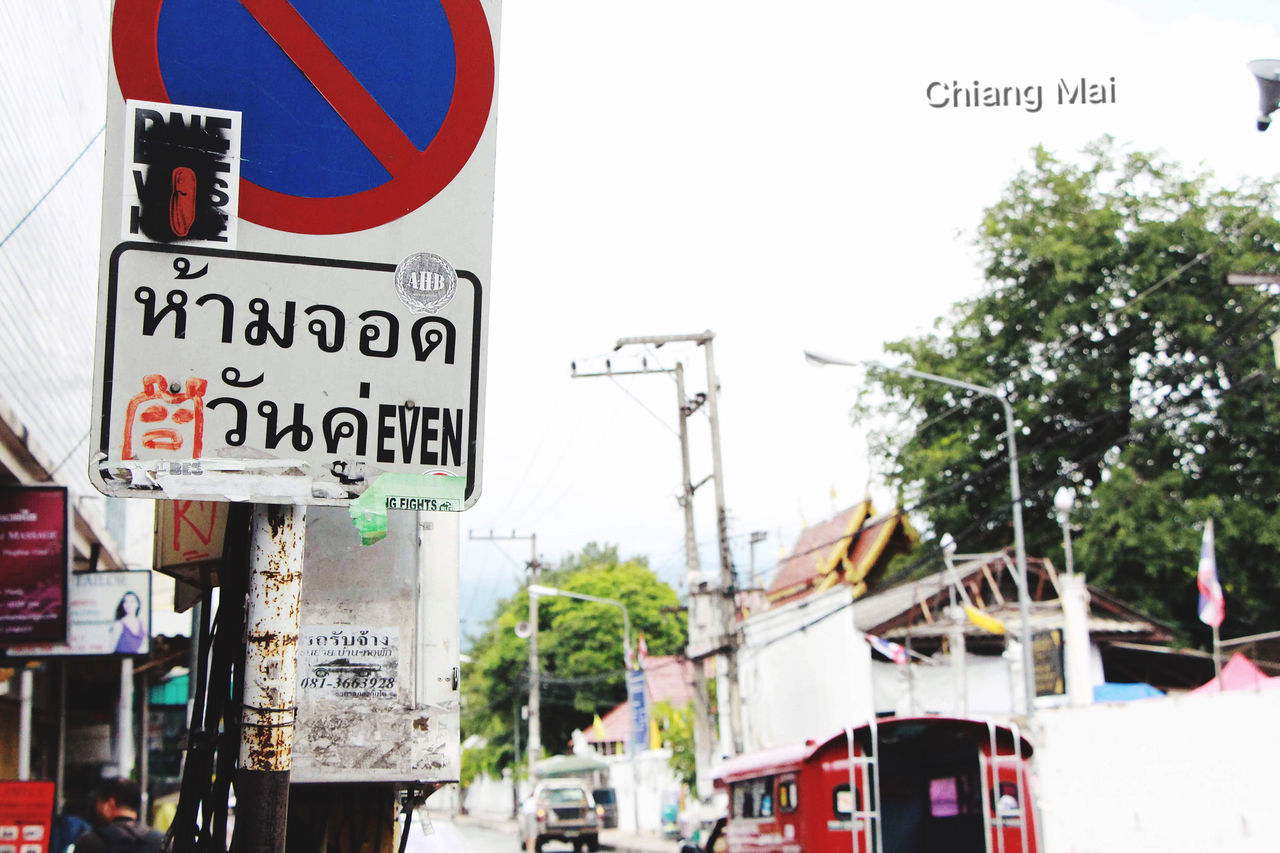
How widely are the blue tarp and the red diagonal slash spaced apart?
64.2 feet

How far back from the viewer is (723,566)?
26781 millimetres

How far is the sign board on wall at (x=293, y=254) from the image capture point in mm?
2088

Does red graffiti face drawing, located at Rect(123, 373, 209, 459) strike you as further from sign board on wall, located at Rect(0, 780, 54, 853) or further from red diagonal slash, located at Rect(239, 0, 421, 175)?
sign board on wall, located at Rect(0, 780, 54, 853)

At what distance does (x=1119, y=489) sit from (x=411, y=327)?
101 ft

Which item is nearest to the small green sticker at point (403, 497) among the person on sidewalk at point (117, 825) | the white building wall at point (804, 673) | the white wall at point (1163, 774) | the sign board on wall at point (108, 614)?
the person on sidewalk at point (117, 825)

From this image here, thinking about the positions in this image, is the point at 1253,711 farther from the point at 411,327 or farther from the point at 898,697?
the point at 898,697

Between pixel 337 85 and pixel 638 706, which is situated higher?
pixel 337 85

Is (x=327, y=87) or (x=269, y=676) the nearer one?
(x=269, y=676)

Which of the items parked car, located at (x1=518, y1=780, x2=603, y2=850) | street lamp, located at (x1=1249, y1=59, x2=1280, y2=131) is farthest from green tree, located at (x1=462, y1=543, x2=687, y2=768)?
street lamp, located at (x1=1249, y1=59, x2=1280, y2=131)

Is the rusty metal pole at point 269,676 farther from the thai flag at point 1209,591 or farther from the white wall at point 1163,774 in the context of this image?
the thai flag at point 1209,591

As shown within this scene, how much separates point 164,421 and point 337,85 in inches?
Answer: 27.4

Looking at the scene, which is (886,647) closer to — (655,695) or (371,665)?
(371,665)

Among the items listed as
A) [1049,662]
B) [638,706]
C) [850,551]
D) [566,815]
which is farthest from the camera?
[638,706]

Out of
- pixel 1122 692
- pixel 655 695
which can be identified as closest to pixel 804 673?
pixel 1122 692
